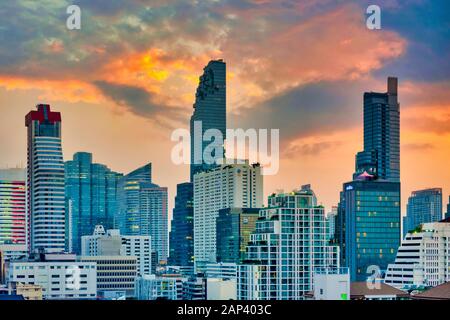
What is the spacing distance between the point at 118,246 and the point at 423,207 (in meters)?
4.11

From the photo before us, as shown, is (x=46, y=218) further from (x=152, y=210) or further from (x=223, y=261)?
(x=223, y=261)

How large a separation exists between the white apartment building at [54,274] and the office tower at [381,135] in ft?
9.21

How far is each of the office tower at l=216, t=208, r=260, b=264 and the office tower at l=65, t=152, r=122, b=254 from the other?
5.58ft

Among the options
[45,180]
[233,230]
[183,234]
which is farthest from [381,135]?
[233,230]

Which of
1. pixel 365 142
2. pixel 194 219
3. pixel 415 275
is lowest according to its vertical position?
pixel 415 275

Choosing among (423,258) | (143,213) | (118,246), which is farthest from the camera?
(423,258)

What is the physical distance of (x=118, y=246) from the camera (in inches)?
413

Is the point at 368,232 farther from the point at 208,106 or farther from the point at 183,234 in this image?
the point at 208,106

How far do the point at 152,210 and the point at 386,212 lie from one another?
6195 millimetres

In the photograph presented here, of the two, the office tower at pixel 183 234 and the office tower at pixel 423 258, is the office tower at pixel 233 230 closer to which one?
the office tower at pixel 183 234

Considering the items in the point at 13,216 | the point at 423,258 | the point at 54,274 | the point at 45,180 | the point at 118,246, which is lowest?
the point at 423,258
